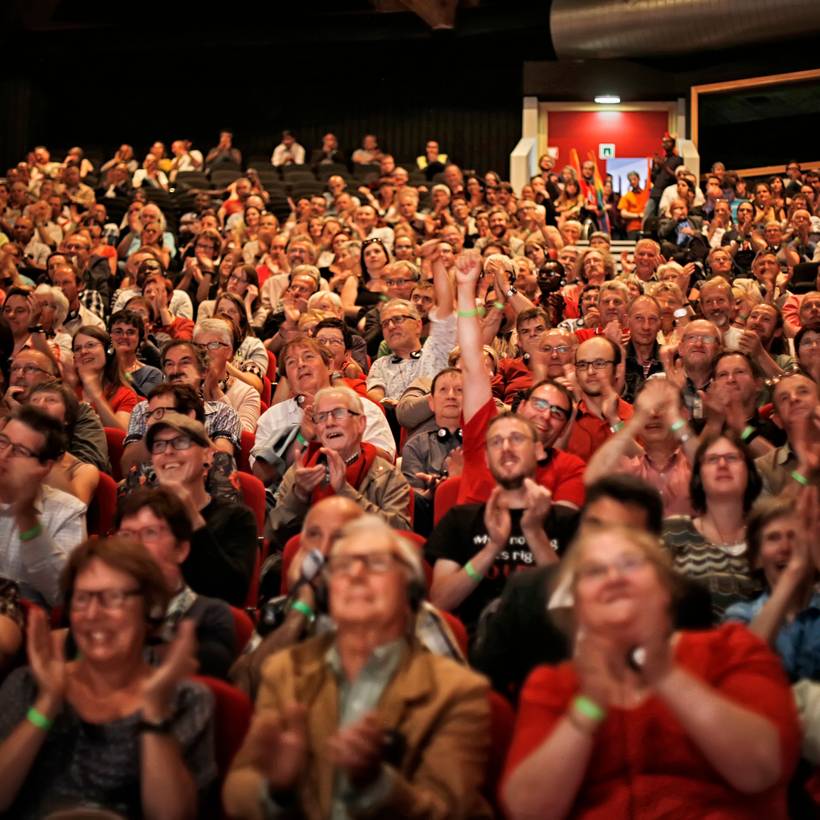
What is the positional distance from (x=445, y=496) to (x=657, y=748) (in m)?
1.49

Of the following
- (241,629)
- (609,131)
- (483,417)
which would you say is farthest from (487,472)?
(609,131)

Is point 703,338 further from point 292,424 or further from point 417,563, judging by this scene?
point 417,563

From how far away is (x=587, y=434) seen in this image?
3451mm

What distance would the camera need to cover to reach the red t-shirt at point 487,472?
280cm

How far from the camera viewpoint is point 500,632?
2.07 m

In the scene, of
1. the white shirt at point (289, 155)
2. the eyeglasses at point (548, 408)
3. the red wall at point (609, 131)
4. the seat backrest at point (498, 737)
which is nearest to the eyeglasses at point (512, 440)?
the eyeglasses at point (548, 408)

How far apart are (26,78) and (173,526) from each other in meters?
12.6

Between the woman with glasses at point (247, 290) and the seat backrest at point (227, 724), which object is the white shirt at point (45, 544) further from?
the woman with glasses at point (247, 290)

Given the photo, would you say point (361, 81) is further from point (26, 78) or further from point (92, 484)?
point (92, 484)

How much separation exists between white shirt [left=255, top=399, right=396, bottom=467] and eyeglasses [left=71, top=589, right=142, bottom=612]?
1.79 meters

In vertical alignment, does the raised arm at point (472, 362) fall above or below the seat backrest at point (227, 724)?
above

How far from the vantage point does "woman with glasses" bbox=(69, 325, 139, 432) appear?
12.8 ft

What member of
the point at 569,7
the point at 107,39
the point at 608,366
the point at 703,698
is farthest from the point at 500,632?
the point at 107,39

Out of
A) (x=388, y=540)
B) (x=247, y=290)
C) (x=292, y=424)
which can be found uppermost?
(x=247, y=290)
